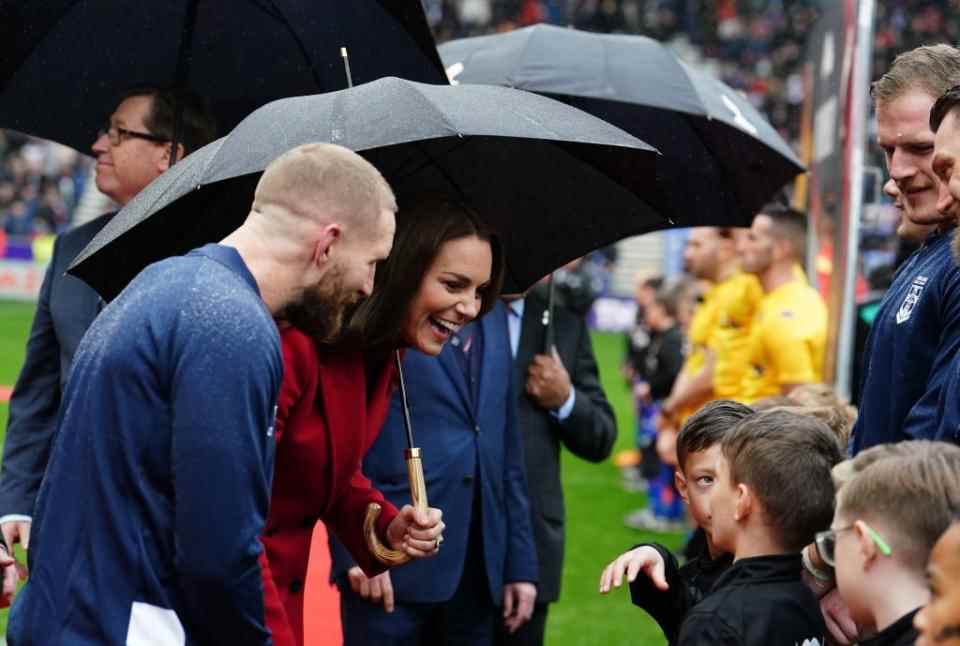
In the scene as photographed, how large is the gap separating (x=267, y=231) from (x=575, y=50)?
267cm

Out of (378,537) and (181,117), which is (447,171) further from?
(378,537)

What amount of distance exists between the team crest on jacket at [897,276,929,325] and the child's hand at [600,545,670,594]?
2.64 ft

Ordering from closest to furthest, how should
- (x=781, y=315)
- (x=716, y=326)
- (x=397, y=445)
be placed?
(x=397, y=445) < (x=781, y=315) < (x=716, y=326)

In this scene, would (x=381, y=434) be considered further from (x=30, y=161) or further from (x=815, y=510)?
(x=30, y=161)

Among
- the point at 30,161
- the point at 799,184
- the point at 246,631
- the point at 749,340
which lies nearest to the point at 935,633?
the point at 246,631

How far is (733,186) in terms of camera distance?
17.6ft

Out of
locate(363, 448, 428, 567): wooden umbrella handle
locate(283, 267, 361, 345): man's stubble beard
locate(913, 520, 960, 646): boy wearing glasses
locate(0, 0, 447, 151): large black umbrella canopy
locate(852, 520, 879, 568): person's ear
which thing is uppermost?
locate(0, 0, 447, 151): large black umbrella canopy

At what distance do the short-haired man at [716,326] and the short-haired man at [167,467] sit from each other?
4.94m

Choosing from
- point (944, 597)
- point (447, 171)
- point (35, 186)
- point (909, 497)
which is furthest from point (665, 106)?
point (35, 186)

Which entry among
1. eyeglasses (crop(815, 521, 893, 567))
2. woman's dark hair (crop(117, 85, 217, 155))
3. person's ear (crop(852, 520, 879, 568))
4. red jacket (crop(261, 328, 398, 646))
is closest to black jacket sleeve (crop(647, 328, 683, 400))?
woman's dark hair (crop(117, 85, 217, 155))

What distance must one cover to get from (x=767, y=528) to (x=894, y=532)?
49 cm

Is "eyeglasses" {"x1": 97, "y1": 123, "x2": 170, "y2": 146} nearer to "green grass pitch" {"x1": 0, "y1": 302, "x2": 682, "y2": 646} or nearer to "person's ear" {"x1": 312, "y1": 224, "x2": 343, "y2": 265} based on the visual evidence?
"person's ear" {"x1": 312, "y1": 224, "x2": 343, "y2": 265}

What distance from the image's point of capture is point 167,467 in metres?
2.77

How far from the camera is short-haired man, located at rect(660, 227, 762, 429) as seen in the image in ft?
24.8
